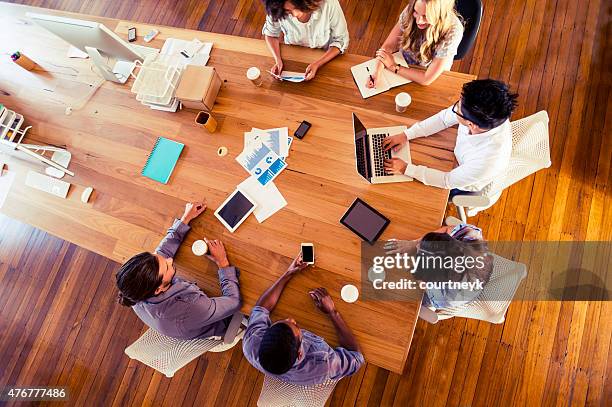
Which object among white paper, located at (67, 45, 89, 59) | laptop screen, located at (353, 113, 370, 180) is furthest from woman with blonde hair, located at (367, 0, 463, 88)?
white paper, located at (67, 45, 89, 59)

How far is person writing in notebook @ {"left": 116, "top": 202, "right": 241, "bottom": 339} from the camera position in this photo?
5.29 ft

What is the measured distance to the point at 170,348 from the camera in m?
1.73

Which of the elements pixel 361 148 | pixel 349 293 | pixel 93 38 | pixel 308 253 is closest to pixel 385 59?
pixel 361 148

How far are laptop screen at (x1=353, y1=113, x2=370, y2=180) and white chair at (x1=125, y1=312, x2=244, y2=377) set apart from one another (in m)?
0.93

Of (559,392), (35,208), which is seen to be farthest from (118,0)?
(559,392)

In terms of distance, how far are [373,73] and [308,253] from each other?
1.01 metres

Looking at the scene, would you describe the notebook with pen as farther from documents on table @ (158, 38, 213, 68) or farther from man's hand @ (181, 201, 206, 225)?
man's hand @ (181, 201, 206, 225)

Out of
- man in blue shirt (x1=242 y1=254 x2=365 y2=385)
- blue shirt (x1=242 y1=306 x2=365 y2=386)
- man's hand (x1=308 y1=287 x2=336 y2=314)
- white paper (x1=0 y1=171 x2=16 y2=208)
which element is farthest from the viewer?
white paper (x1=0 y1=171 x2=16 y2=208)

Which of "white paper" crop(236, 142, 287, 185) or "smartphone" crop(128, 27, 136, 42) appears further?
"smartphone" crop(128, 27, 136, 42)

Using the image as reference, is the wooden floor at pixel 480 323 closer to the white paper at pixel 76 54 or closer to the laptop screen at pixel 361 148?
the laptop screen at pixel 361 148

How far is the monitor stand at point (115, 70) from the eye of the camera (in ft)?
7.03

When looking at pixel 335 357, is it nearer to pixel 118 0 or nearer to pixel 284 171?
pixel 284 171

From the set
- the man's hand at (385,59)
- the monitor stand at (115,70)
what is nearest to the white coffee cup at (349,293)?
the man's hand at (385,59)

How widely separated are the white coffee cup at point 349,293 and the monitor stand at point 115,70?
1.82 metres
